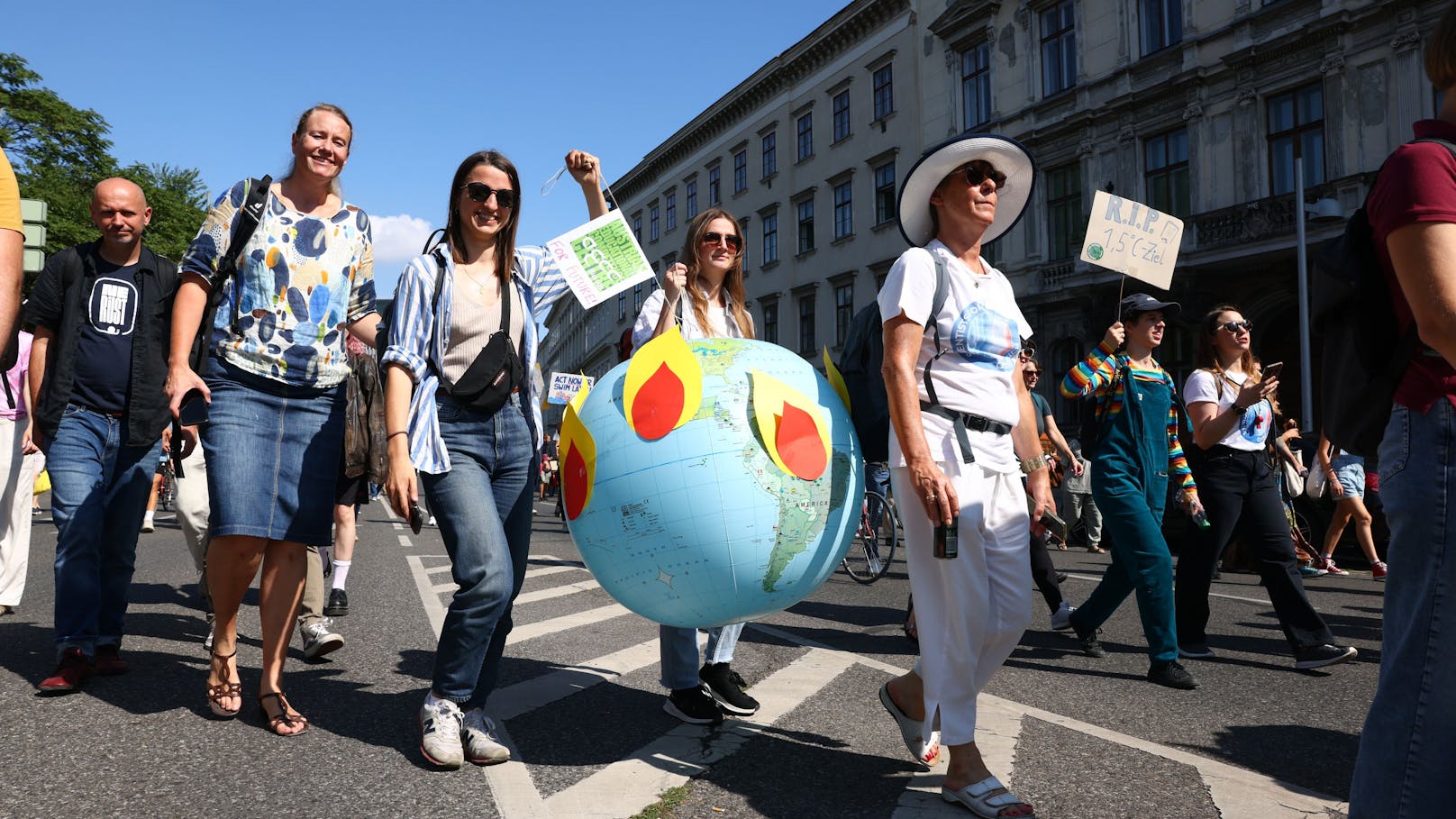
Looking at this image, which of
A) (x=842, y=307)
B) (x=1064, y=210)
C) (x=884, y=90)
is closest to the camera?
(x=1064, y=210)

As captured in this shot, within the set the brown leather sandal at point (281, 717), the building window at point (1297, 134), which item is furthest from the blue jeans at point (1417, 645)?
the building window at point (1297, 134)

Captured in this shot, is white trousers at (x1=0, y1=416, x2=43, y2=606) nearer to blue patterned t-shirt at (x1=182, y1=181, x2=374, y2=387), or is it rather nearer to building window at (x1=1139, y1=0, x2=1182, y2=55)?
blue patterned t-shirt at (x1=182, y1=181, x2=374, y2=387)

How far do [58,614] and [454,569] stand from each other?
83.8 inches

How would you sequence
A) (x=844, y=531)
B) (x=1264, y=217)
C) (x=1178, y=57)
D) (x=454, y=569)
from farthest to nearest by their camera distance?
(x=1178, y=57)
(x=1264, y=217)
(x=454, y=569)
(x=844, y=531)

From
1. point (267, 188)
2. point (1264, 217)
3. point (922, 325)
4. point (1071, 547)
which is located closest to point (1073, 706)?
point (922, 325)

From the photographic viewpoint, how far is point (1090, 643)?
554 centimetres

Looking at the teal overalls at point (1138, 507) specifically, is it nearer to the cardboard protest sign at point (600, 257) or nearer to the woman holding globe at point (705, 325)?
the woman holding globe at point (705, 325)

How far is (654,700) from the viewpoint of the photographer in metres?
4.24

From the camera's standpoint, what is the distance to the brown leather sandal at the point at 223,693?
375 centimetres

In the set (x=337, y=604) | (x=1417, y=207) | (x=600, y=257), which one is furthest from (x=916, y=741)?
(x=337, y=604)

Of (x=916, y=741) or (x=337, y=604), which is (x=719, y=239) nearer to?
(x=916, y=741)

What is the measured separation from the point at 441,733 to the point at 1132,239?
213 inches

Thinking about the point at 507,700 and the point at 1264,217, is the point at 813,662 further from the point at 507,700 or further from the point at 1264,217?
the point at 1264,217

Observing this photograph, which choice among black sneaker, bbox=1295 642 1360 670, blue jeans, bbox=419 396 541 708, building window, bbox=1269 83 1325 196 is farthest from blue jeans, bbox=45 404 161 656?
building window, bbox=1269 83 1325 196
